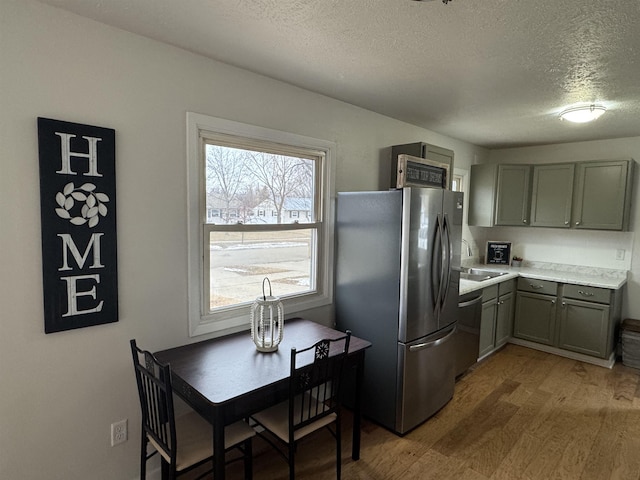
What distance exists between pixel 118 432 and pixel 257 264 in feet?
4.05

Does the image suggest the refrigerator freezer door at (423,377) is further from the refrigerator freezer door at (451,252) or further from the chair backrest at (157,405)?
the chair backrest at (157,405)

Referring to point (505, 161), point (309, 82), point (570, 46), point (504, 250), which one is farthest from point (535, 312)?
point (309, 82)

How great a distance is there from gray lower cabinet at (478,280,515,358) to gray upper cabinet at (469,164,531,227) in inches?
32.9

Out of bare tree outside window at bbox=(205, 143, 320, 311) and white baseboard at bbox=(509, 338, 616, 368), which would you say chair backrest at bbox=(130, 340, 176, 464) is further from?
white baseboard at bbox=(509, 338, 616, 368)

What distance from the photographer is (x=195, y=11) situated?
1621 millimetres

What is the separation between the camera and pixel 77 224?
68.2 inches

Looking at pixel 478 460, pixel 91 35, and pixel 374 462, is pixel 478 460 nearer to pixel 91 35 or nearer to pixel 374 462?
pixel 374 462

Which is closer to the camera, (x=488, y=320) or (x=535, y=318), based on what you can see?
(x=488, y=320)

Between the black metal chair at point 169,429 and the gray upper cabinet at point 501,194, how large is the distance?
13.0 feet

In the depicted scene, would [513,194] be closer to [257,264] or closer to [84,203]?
[257,264]

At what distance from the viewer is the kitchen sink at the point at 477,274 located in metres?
4.11

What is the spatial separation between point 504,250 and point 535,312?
3.14ft


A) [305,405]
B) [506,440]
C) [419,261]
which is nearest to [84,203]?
[305,405]

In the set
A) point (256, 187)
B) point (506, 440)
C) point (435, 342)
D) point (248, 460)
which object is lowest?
point (506, 440)
